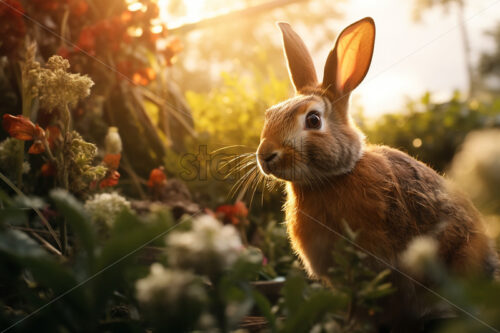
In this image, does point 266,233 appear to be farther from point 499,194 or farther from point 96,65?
point 96,65

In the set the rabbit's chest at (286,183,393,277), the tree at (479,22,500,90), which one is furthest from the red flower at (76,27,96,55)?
the tree at (479,22,500,90)

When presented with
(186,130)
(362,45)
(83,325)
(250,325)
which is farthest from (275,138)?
(186,130)

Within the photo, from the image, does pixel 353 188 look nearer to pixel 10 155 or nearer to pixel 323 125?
pixel 323 125

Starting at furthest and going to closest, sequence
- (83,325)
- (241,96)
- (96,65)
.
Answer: (241,96) < (96,65) < (83,325)

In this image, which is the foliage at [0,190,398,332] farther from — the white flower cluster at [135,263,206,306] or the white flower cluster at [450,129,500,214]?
the white flower cluster at [450,129,500,214]

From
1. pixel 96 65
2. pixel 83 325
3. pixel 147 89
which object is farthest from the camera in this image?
pixel 147 89

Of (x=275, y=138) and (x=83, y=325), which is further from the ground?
(x=275, y=138)

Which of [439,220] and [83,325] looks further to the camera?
[439,220]
